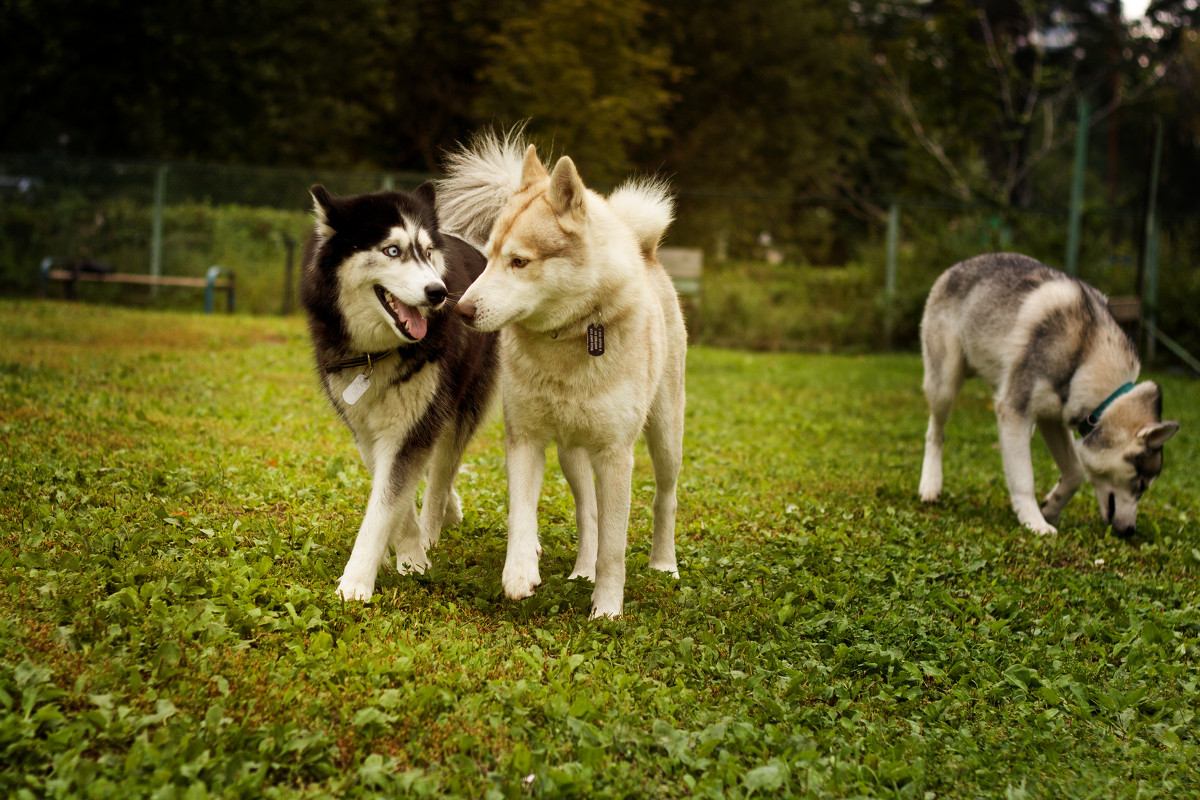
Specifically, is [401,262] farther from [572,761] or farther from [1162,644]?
[1162,644]

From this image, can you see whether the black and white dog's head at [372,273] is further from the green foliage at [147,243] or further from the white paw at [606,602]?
the green foliage at [147,243]

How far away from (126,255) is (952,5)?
18.8 m

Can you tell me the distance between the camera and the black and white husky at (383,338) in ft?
13.3

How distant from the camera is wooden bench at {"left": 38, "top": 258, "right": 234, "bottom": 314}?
16266mm

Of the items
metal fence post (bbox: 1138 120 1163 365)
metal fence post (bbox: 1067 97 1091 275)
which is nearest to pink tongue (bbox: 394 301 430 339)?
metal fence post (bbox: 1067 97 1091 275)

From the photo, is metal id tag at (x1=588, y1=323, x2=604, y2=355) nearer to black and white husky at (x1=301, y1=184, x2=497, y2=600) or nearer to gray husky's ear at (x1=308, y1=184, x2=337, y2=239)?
black and white husky at (x1=301, y1=184, x2=497, y2=600)

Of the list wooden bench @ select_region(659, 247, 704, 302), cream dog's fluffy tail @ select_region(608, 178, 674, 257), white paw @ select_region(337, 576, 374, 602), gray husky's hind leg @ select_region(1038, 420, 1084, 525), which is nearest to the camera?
white paw @ select_region(337, 576, 374, 602)

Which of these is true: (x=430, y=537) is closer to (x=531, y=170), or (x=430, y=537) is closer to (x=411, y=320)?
(x=411, y=320)

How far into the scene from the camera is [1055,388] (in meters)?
6.49

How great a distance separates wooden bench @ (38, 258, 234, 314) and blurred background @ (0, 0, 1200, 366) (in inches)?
11.4

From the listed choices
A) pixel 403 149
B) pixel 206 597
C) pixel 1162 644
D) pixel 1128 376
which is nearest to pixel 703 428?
pixel 1128 376

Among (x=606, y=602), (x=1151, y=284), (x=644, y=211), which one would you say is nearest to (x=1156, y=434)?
(x=644, y=211)

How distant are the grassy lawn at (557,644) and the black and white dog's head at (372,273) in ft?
3.58

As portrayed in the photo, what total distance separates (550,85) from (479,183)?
1605cm
